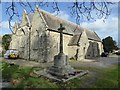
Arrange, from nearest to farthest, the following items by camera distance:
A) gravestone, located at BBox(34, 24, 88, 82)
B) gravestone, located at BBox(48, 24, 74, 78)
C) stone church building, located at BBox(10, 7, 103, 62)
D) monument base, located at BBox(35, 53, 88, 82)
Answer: monument base, located at BBox(35, 53, 88, 82) → gravestone, located at BBox(34, 24, 88, 82) → gravestone, located at BBox(48, 24, 74, 78) → stone church building, located at BBox(10, 7, 103, 62)

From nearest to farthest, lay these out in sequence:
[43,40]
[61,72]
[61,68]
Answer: [61,72] < [61,68] < [43,40]

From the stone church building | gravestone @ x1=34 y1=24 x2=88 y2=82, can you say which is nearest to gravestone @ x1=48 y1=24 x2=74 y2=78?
gravestone @ x1=34 y1=24 x2=88 y2=82

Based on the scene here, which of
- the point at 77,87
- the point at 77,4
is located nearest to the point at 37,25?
the point at 77,87

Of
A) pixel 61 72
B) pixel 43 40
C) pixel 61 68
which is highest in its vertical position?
pixel 43 40

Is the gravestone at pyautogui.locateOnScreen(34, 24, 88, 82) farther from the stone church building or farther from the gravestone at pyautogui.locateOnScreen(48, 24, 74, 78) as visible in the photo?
the stone church building

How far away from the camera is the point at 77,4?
4145 mm

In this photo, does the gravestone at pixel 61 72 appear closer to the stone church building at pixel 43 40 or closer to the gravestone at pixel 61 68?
the gravestone at pixel 61 68

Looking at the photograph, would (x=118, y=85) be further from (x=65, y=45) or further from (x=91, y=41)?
(x=91, y=41)

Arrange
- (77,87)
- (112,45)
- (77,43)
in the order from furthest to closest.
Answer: (112,45), (77,43), (77,87)

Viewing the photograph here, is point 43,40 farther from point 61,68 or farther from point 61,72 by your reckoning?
point 61,72

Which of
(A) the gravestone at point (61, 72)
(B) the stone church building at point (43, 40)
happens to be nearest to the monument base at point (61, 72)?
(A) the gravestone at point (61, 72)

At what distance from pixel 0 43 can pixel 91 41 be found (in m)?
22.6

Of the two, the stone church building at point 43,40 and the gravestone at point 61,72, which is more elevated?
the stone church building at point 43,40

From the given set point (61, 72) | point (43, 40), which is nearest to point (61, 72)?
point (61, 72)
